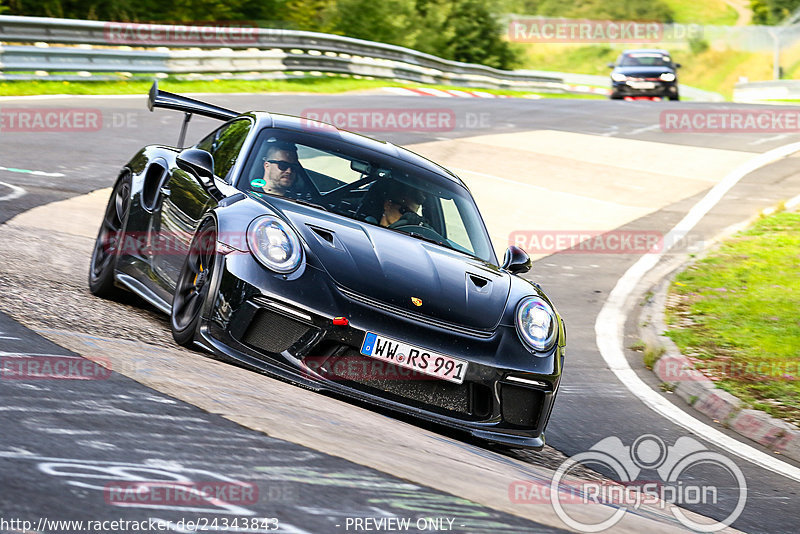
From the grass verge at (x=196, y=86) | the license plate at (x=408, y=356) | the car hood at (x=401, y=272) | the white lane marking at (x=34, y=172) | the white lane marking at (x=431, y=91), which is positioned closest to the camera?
the license plate at (x=408, y=356)

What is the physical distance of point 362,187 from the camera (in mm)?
6203

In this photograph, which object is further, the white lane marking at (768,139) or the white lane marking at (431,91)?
the white lane marking at (431,91)

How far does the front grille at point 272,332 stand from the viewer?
492 cm

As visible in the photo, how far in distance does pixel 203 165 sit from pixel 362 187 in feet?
3.00

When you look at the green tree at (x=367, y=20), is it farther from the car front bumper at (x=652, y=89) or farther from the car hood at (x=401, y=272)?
the car hood at (x=401, y=272)

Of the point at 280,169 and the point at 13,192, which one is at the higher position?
the point at 280,169

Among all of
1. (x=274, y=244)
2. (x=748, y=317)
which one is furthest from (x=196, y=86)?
(x=274, y=244)

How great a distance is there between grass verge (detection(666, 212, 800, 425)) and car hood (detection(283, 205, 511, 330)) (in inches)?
96.0

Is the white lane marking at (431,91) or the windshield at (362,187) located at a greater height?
the windshield at (362,187)

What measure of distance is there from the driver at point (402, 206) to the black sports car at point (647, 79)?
89.0ft

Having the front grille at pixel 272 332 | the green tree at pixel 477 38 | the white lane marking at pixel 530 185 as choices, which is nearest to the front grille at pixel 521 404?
the front grille at pixel 272 332

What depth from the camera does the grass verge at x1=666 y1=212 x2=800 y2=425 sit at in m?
7.39

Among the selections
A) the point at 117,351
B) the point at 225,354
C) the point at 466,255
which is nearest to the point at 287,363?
the point at 225,354

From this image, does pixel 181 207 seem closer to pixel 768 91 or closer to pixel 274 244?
pixel 274 244
